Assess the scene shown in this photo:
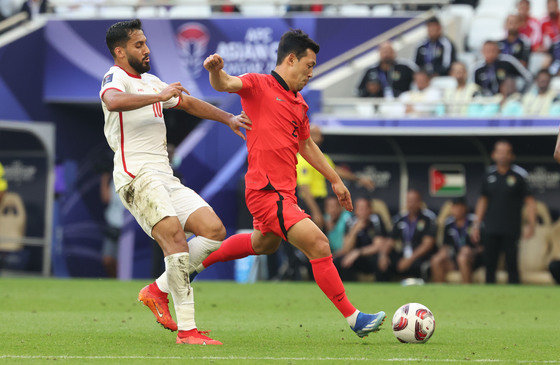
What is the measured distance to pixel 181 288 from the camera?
7105mm

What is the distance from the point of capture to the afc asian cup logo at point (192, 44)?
20719mm

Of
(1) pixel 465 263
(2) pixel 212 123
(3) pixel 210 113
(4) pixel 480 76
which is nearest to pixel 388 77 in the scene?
(4) pixel 480 76

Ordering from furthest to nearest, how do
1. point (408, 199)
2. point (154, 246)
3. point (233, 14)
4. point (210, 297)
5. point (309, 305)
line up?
point (233, 14)
point (408, 199)
point (154, 246)
point (210, 297)
point (309, 305)

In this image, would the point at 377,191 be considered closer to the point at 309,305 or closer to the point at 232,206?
the point at 232,206

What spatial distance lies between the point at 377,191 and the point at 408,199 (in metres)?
1.58

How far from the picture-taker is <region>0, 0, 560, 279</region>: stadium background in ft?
58.2

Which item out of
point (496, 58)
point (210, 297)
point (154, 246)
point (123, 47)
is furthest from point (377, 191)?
point (123, 47)

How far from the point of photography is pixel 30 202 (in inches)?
851

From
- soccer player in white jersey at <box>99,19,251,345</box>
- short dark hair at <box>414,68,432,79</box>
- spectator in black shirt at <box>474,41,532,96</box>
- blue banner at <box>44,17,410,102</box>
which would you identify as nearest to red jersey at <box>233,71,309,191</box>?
soccer player in white jersey at <box>99,19,251,345</box>

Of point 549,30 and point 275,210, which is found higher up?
point 549,30

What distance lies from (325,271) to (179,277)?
1.04 m

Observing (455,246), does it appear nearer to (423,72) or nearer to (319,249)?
(423,72)

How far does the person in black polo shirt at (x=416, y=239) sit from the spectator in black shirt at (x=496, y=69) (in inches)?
89.2


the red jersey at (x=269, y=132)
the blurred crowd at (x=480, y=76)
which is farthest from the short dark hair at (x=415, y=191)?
the red jersey at (x=269, y=132)
